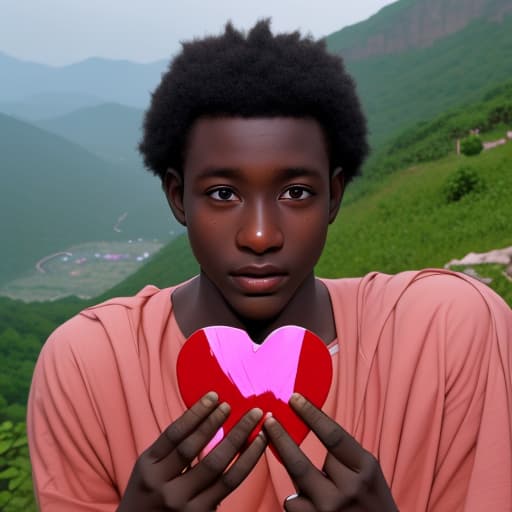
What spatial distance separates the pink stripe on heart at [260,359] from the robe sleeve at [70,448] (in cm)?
51

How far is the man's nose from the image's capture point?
5.77 feet

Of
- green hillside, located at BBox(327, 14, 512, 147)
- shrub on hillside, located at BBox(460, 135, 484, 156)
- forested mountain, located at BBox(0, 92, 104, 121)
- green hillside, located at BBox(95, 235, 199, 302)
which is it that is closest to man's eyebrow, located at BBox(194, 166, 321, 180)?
shrub on hillside, located at BBox(460, 135, 484, 156)

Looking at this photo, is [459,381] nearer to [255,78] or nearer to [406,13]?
[255,78]

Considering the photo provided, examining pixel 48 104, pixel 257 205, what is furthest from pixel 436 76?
pixel 48 104

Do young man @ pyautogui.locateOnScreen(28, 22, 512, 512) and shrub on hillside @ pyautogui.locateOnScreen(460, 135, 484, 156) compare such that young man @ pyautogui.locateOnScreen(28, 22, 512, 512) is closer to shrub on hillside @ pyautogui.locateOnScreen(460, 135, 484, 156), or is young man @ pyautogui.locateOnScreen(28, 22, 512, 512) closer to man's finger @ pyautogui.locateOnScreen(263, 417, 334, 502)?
man's finger @ pyautogui.locateOnScreen(263, 417, 334, 502)

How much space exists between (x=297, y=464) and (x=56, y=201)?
51998 millimetres

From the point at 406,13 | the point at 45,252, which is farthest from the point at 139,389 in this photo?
the point at 45,252

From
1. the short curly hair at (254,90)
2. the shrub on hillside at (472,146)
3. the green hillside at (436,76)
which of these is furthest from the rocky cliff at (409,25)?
the short curly hair at (254,90)

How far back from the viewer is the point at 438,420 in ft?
6.55

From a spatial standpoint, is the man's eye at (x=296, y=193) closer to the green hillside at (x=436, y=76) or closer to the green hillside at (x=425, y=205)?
the green hillside at (x=425, y=205)

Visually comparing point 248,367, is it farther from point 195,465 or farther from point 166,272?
point 166,272

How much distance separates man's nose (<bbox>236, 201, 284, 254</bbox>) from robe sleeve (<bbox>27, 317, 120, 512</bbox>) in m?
0.70

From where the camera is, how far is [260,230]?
176 centimetres

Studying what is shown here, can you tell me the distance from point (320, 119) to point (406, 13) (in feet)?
125
